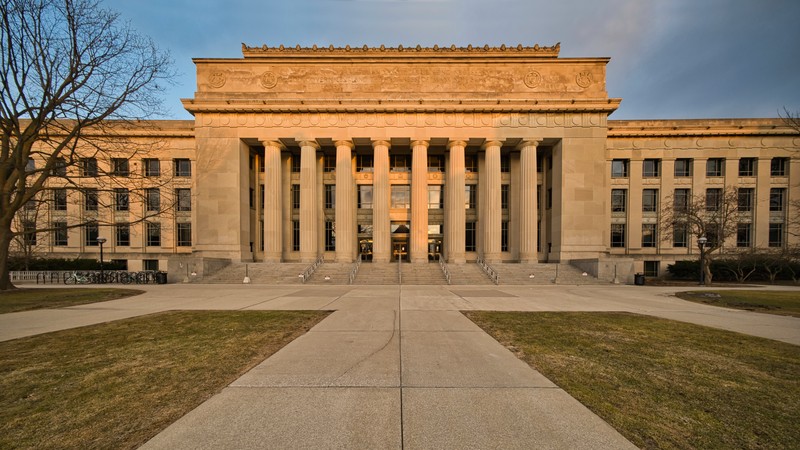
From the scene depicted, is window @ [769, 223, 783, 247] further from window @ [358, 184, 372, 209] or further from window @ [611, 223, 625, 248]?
window @ [358, 184, 372, 209]

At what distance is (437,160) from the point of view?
126ft

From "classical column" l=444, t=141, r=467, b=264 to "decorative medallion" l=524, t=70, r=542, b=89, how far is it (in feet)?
29.8

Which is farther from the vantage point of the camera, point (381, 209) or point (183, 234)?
point (183, 234)

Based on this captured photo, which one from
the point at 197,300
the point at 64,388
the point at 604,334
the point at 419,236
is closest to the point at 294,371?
the point at 64,388

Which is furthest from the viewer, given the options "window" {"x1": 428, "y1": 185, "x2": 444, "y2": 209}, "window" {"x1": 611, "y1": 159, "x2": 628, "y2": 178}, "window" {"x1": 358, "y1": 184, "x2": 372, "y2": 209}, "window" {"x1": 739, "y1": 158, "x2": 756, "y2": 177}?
"window" {"x1": 611, "y1": 159, "x2": 628, "y2": 178}

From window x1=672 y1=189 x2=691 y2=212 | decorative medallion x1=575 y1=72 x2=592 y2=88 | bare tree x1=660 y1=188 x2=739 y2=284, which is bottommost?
bare tree x1=660 y1=188 x2=739 y2=284

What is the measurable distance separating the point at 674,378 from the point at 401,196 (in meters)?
33.2

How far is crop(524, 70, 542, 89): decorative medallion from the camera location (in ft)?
111

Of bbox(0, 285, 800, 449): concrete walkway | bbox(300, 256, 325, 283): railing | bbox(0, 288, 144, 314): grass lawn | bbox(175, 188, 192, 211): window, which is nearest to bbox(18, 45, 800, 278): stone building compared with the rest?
bbox(175, 188, 192, 211): window

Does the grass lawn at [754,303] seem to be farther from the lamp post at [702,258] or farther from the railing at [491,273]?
the lamp post at [702,258]

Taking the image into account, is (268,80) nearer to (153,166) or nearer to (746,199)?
(153,166)

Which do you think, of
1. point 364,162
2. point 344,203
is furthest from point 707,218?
point 344,203

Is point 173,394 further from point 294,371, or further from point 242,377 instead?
point 294,371

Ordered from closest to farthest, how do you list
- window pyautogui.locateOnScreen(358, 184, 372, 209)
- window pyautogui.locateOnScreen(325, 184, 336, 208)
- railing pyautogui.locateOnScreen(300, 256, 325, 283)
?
railing pyautogui.locateOnScreen(300, 256, 325, 283), window pyautogui.locateOnScreen(358, 184, 372, 209), window pyautogui.locateOnScreen(325, 184, 336, 208)
